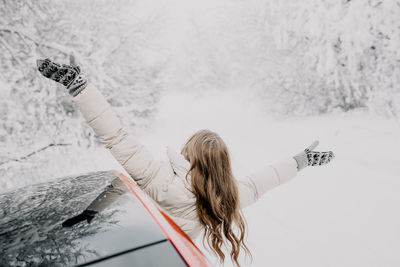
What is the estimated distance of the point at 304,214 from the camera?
4.27 metres

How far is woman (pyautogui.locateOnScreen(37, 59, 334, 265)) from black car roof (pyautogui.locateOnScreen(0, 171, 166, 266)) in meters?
0.26

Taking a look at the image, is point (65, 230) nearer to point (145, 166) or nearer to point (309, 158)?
point (145, 166)

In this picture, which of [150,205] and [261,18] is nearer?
[150,205]

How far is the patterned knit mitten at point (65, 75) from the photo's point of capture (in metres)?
1.73

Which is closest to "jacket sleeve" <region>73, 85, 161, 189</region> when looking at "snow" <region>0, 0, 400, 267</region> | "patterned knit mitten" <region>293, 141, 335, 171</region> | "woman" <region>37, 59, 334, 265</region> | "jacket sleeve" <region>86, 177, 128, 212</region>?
"woman" <region>37, 59, 334, 265</region>

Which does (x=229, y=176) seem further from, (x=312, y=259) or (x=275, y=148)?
(x=275, y=148)

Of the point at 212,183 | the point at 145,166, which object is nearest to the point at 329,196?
the point at 212,183

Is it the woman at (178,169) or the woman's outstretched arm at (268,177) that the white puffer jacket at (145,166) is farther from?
→ the woman's outstretched arm at (268,177)

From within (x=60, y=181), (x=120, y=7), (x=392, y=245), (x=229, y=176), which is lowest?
(x=392, y=245)

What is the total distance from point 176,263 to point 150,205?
525 millimetres

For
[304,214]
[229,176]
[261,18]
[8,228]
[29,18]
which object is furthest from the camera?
[261,18]

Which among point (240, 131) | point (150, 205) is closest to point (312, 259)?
point (150, 205)

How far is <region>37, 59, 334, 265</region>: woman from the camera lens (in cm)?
176

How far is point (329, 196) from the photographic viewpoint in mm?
4762
